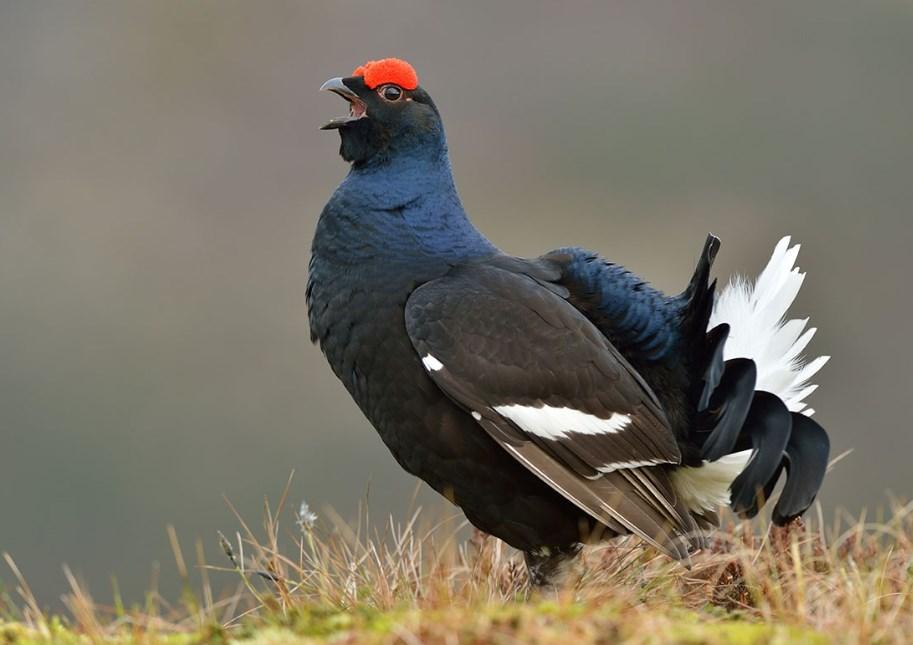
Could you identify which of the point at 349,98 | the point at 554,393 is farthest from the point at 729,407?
the point at 349,98

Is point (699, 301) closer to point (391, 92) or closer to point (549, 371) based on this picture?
point (549, 371)

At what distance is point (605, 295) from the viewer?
5227 mm

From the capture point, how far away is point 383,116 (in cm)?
547

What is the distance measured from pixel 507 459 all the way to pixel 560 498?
0.27 m

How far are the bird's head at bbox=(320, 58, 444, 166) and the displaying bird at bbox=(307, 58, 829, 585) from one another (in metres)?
0.01

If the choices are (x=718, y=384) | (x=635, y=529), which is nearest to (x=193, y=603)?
(x=635, y=529)

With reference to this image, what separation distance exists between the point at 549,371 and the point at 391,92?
5.04 feet

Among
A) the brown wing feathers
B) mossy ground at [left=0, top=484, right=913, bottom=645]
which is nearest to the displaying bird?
the brown wing feathers

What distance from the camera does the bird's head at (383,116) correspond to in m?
5.46

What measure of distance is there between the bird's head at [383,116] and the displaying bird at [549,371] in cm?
1

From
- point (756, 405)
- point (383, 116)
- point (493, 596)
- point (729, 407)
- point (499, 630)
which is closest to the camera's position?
point (499, 630)

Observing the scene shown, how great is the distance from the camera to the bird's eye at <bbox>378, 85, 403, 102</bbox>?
5.50 meters

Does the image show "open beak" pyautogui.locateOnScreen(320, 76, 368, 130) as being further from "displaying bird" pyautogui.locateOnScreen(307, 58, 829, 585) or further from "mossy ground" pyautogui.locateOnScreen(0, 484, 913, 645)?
"mossy ground" pyautogui.locateOnScreen(0, 484, 913, 645)

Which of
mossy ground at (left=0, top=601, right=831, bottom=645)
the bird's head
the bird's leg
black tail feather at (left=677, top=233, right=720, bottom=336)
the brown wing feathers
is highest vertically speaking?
the bird's head
